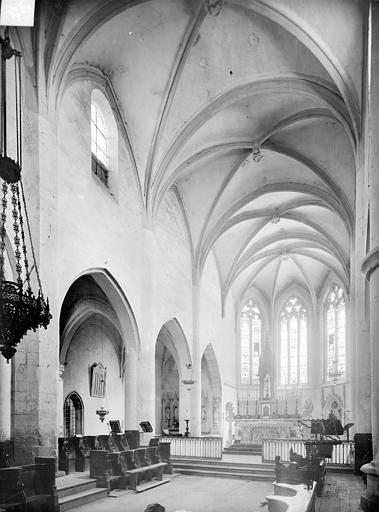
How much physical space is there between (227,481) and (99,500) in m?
4.61

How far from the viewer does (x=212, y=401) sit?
2820 cm

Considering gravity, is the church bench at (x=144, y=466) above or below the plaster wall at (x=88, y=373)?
below

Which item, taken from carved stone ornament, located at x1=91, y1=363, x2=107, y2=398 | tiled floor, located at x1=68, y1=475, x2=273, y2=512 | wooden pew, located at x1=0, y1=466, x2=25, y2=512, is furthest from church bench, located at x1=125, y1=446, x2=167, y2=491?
carved stone ornament, located at x1=91, y1=363, x2=107, y2=398

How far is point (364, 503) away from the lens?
24.9ft

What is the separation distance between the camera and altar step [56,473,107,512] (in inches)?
413

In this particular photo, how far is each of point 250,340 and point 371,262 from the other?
2685 centimetres

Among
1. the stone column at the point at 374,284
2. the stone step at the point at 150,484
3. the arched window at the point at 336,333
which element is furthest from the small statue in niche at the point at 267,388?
the stone column at the point at 374,284

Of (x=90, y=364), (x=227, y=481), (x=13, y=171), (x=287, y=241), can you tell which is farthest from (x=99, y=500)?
(x=287, y=241)

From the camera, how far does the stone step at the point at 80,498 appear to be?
33.8ft

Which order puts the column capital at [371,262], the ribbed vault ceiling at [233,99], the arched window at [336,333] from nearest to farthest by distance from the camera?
1. the column capital at [371,262]
2. the ribbed vault ceiling at [233,99]
3. the arched window at [336,333]

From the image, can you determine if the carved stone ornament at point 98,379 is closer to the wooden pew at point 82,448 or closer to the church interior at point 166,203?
the church interior at point 166,203

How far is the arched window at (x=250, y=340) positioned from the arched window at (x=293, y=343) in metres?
1.50

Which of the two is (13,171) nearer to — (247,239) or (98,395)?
(98,395)

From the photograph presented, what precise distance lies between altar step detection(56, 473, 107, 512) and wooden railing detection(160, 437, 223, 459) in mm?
6120
